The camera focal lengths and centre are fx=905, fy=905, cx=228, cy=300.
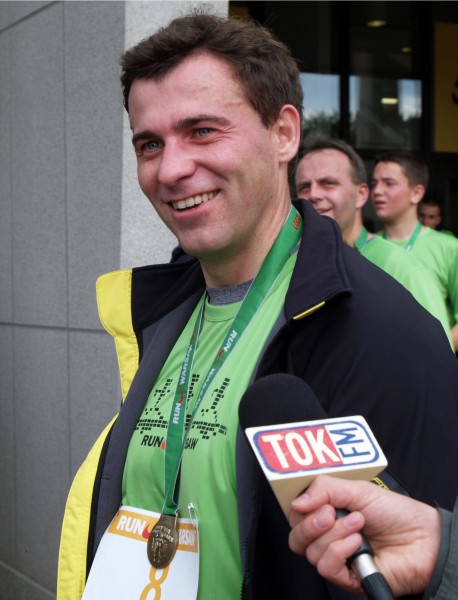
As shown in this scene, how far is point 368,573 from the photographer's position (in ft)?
3.99

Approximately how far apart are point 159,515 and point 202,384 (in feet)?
1.02

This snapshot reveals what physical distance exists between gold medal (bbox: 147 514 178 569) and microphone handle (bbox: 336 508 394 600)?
78 centimetres

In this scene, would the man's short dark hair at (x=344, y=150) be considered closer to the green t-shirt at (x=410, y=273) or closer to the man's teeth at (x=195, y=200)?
the green t-shirt at (x=410, y=273)

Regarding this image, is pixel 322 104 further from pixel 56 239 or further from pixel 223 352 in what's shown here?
pixel 223 352

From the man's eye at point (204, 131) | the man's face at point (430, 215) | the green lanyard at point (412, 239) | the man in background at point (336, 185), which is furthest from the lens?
the man's face at point (430, 215)

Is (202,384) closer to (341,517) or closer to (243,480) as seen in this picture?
(243,480)

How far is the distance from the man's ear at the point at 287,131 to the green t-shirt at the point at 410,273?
2084 mm

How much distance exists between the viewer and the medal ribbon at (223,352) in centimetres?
199

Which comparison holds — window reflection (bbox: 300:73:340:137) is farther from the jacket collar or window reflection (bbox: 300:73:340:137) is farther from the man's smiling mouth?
the man's smiling mouth

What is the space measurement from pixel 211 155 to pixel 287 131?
257 mm

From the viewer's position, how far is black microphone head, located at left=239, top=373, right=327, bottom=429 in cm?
150

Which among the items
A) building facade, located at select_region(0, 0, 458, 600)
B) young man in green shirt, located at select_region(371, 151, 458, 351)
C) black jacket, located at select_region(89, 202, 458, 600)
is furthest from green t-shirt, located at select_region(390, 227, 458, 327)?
black jacket, located at select_region(89, 202, 458, 600)

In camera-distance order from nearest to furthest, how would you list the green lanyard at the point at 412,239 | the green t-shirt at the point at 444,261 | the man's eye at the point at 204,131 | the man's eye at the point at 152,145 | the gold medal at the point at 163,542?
the gold medal at the point at 163,542 < the man's eye at the point at 204,131 < the man's eye at the point at 152,145 < the green t-shirt at the point at 444,261 < the green lanyard at the point at 412,239

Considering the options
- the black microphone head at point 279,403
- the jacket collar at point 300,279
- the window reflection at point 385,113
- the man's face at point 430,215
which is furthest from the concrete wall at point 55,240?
the window reflection at point 385,113
